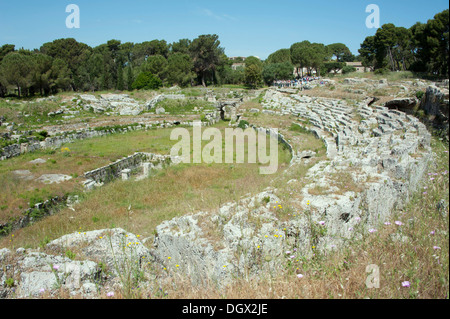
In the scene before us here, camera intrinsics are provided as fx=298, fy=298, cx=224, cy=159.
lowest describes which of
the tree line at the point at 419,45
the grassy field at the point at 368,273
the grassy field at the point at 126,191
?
the grassy field at the point at 126,191

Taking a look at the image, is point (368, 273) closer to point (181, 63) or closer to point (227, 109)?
point (227, 109)

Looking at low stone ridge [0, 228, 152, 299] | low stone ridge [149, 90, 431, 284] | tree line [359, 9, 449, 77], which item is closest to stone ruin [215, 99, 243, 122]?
tree line [359, 9, 449, 77]

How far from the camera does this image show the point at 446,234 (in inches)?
167

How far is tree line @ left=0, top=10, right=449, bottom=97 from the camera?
1432 inches

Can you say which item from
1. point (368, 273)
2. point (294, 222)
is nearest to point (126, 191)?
point (294, 222)

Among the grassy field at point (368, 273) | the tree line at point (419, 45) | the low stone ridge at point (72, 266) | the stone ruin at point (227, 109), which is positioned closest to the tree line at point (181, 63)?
the tree line at point (419, 45)

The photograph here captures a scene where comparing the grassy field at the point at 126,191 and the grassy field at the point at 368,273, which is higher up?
the grassy field at the point at 368,273

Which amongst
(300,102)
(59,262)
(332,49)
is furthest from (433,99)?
(332,49)

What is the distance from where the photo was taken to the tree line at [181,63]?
36.4 metres

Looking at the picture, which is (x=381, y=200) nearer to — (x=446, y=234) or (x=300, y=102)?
(x=446, y=234)

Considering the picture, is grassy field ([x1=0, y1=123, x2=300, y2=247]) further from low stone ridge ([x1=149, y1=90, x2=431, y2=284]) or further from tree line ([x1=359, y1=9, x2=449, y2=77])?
tree line ([x1=359, y1=9, x2=449, y2=77])

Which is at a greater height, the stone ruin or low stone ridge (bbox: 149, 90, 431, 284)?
the stone ruin

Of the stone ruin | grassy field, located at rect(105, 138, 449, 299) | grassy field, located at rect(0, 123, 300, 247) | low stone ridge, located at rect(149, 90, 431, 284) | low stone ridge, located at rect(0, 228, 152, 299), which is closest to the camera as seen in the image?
grassy field, located at rect(105, 138, 449, 299)

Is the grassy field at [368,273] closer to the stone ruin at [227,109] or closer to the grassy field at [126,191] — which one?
the grassy field at [126,191]
